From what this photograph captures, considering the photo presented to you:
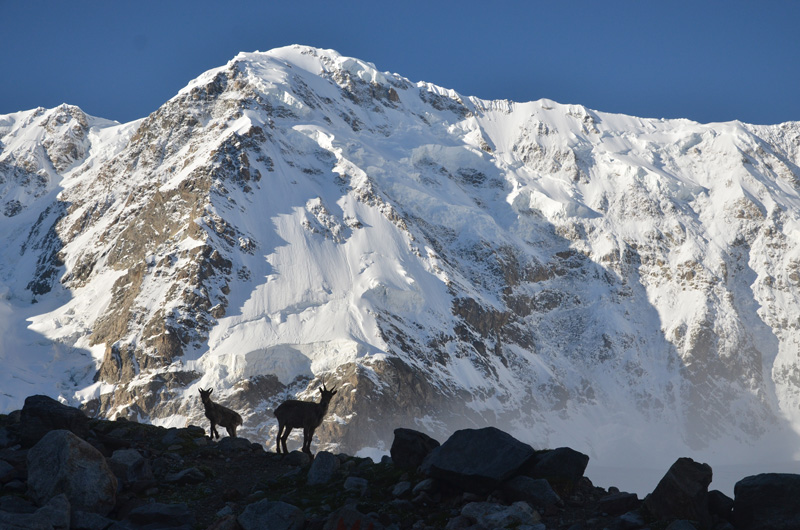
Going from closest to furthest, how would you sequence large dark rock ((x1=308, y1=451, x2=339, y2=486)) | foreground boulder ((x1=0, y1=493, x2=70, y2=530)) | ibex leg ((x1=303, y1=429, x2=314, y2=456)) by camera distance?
foreground boulder ((x1=0, y1=493, x2=70, y2=530))
large dark rock ((x1=308, y1=451, x2=339, y2=486))
ibex leg ((x1=303, y1=429, x2=314, y2=456))

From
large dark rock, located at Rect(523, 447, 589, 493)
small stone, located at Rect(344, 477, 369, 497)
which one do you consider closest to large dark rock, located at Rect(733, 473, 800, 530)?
large dark rock, located at Rect(523, 447, 589, 493)

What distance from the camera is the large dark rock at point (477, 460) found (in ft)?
70.4

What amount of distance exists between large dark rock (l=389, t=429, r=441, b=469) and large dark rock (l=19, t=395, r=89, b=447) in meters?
11.4

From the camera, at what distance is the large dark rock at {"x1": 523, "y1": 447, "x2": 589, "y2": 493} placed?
71.7 feet

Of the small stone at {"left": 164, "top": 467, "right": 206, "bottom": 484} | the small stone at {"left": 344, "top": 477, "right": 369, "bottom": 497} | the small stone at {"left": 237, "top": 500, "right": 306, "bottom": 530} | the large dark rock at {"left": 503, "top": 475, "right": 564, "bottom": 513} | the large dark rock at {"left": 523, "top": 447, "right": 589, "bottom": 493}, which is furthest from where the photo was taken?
the small stone at {"left": 164, "top": 467, "right": 206, "bottom": 484}

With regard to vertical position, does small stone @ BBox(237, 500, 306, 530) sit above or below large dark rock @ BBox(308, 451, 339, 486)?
below

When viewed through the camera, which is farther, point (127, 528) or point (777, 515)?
point (127, 528)

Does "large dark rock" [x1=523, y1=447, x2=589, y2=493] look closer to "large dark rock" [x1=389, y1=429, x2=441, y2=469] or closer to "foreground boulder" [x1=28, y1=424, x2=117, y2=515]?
"large dark rock" [x1=389, y1=429, x2=441, y2=469]

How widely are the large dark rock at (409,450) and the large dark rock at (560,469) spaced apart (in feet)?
13.0

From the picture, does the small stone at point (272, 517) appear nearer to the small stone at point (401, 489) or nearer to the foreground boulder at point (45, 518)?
the small stone at point (401, 489)

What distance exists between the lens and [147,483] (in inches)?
949

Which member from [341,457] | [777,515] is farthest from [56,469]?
[777,515]

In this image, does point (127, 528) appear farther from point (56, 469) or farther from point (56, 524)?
point (56, 469)

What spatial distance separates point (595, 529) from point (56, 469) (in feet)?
47.5
